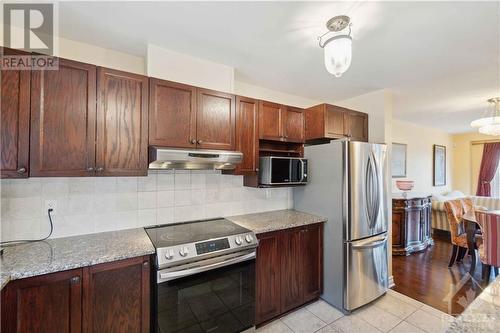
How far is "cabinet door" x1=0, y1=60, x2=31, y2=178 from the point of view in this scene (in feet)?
4.57

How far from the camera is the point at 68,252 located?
148cm

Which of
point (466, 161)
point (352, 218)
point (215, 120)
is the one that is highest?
point (215, 120)

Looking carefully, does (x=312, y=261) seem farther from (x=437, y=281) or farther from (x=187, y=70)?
(x=187, y=70)

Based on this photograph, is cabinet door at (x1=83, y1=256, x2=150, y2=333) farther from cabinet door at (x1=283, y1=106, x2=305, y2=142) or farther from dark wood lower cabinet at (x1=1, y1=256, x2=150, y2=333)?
cabinet door at (x1=283, y1=106, x2=305, y2=142)

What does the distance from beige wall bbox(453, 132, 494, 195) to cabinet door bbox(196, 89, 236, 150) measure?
6.95 meters

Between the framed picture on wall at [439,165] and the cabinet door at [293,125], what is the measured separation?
4.81 meters

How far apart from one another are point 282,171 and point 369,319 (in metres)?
1.70

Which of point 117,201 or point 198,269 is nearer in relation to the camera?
point 198,269

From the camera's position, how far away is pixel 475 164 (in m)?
5.72

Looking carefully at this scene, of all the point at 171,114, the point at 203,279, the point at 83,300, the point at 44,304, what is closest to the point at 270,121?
the point at 171,114

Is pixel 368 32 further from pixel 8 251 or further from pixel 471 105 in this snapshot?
pixel 471 105

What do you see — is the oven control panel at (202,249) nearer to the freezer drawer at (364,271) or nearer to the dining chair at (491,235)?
the freezer drawer at (364,271)

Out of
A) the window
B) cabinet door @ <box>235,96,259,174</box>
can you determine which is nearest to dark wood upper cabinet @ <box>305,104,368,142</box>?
cabinet door @ <box>235,96,259,174</box>

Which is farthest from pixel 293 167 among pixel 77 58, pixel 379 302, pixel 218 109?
pixel 77 58
